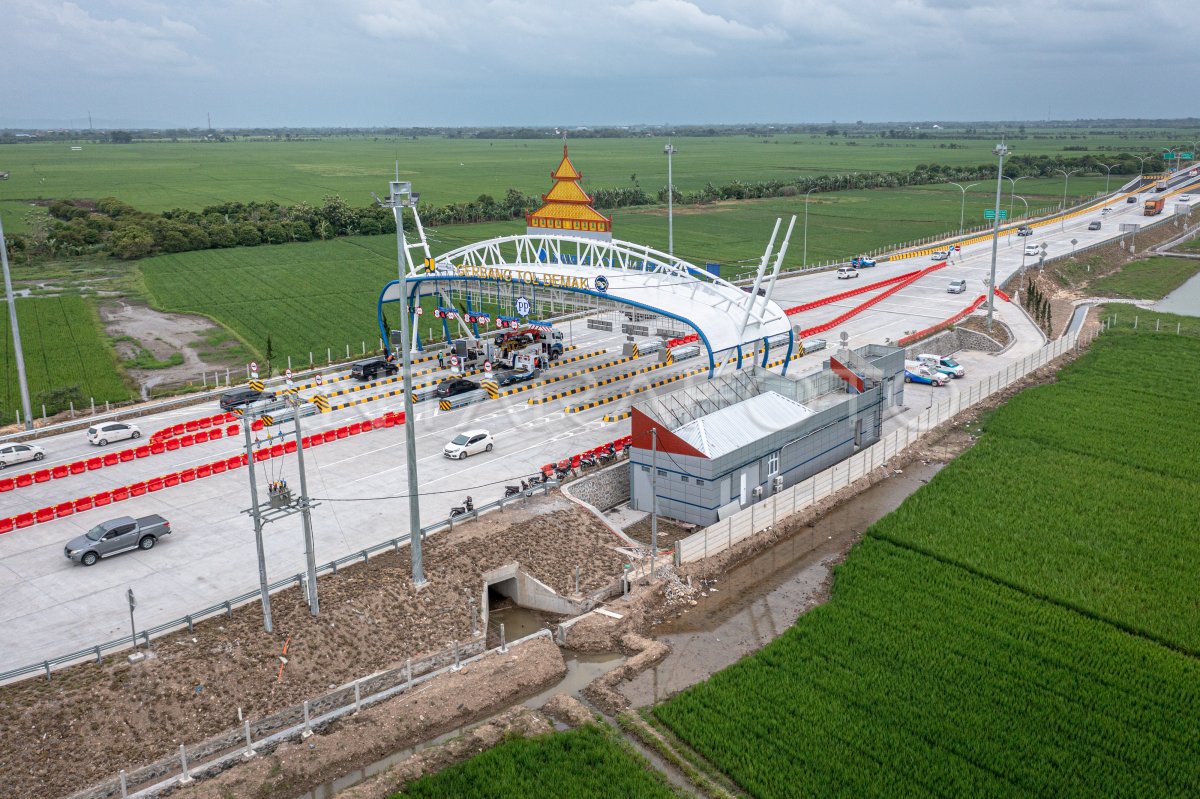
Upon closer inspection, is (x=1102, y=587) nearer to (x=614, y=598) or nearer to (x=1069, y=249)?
(x=614, y=598)

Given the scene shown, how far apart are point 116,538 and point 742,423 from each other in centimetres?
2511

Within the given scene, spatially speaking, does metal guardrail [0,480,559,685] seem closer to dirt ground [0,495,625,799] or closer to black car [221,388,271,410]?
dirt ground [0,495,625,799]

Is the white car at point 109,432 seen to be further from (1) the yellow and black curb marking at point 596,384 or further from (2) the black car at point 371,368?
(1) the yellow and black curb marking at point 596,384

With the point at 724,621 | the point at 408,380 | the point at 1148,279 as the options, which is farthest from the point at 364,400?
the point at 1148,279

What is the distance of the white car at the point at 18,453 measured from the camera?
4291 centimetres

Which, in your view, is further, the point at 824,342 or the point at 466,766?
the point at 824,342

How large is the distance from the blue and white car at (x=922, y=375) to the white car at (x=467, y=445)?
2848cm

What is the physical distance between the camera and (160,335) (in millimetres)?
70125

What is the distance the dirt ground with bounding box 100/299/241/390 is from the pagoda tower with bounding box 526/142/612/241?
23660 millimetres

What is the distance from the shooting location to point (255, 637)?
90.8ft

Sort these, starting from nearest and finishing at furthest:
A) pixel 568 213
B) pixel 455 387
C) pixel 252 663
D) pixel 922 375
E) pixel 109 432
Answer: pixel 252 663 → pixel 109 432 → pixel 455 387 → pixel 568 213 → pixel 922 375

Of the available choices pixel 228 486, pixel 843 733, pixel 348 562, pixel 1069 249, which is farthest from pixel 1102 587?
pixel 1069 249

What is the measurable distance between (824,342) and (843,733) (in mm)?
47789

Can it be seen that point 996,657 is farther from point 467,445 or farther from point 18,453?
point 18,453
